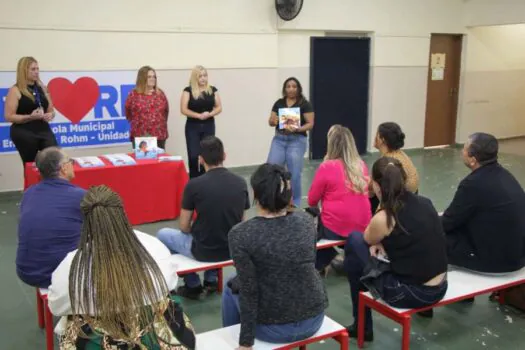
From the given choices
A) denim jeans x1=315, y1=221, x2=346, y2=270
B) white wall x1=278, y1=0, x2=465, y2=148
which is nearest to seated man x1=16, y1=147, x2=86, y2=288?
denim jeans x1=315, y1=221, x2=346, y2=270

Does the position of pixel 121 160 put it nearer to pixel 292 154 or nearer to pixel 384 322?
pixel 292 154

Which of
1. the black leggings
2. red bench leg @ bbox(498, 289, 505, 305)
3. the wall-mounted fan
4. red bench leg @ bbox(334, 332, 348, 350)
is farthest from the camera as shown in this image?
the wall-mounted fan

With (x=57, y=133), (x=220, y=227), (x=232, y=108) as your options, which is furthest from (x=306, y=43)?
(x=220, y=227)

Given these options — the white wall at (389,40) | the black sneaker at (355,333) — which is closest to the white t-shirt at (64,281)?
the black sneaker at (355,333)

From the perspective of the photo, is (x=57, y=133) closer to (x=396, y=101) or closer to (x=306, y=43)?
(x=306, y=43)

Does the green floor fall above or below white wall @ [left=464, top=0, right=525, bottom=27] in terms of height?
below

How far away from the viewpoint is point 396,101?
8648 millimetres

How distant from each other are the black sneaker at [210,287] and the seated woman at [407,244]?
127 cm

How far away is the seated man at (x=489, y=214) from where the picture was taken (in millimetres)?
2873

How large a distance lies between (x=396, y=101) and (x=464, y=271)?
602 centimetres

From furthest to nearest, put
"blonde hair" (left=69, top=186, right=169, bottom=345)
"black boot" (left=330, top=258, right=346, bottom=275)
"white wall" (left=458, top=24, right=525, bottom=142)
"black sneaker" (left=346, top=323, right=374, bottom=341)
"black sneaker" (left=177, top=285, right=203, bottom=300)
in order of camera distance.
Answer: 1. "white wall" (left=458, top=24, right=525, bottom=142)
2. "black boot" (left=330, top=258, right=346, bottom=275)
3. "black sneaker" (left=177, top=285, right=203, bottom=300)
4. "black sneaker" (left=346, top=323, right=374, bottom=341)
5. "blonde hair" (left=69, top=186, right=169, bottom=345)

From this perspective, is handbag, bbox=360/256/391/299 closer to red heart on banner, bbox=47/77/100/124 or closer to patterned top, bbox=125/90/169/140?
patterned top, bbox=125/90/169/140

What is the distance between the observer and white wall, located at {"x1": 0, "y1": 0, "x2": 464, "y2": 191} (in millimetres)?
5852

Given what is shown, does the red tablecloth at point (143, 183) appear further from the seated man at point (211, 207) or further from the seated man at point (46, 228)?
the seated man at point (46, 228)
